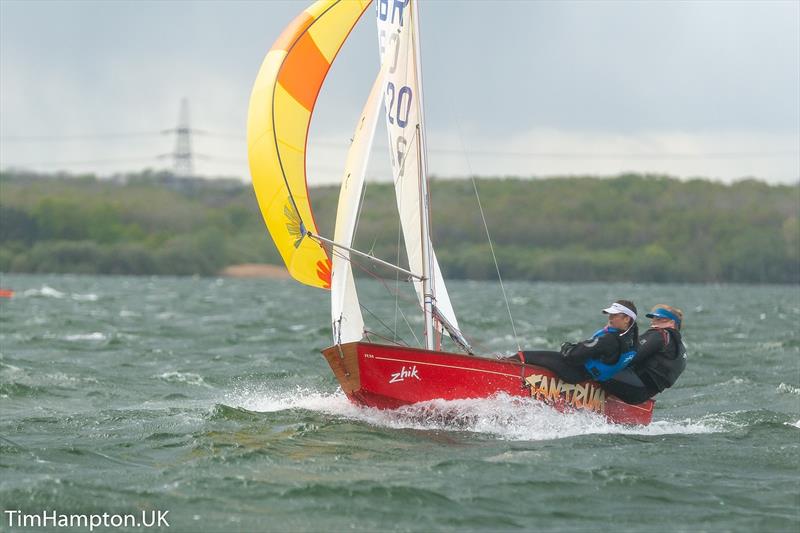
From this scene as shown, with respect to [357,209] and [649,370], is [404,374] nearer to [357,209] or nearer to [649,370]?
[357,209]

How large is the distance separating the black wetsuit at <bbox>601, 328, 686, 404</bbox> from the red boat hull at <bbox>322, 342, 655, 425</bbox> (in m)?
0.43

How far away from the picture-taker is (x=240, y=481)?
9.12 m

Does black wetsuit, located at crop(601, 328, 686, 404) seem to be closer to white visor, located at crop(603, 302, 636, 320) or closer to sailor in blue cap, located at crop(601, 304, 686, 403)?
sailor in blue cap, located at crop(601, 304, 686, 403)

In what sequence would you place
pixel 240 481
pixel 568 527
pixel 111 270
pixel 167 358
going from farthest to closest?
pixel 111 270, pixel 167 358, pixel 240 481, pixel 568 527

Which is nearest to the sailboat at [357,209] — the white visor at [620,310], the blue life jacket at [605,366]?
the blue life jacket at [605,366]

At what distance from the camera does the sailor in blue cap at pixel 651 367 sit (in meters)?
11.9

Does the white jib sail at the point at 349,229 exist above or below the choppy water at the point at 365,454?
above

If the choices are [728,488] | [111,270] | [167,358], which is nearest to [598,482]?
[728,488]

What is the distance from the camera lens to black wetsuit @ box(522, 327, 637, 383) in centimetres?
1145

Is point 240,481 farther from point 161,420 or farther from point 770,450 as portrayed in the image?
point 770,450

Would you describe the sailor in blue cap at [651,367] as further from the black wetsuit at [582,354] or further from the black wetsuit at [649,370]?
the black wetsuit at [582,354]

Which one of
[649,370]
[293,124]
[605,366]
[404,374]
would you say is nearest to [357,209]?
[293,124]

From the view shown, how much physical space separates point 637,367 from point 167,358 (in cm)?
995

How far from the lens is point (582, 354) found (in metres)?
11.4
